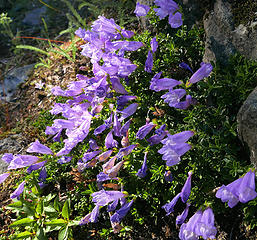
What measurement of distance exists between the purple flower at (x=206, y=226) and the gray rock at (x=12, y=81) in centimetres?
397

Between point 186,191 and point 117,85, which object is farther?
point 117,85

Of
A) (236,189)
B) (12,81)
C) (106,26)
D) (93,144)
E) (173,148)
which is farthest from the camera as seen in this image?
(12,81)

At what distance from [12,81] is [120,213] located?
12.4 feet

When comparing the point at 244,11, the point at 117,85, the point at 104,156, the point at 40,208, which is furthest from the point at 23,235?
the point at 244,11

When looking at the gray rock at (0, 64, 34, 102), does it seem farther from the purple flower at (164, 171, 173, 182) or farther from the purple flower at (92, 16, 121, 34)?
the purple flower at (164, 171, 173, 182)

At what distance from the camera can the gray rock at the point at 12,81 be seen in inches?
196

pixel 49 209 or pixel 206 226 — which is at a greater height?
pixel 206 226

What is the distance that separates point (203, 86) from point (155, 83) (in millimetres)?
462

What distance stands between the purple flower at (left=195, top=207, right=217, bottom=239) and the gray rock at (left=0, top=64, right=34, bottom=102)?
397 cm

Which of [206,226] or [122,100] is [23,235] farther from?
[206,226]

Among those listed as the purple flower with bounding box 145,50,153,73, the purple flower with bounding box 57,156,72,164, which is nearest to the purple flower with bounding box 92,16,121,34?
the purple flower with bounding box 145,50,153,73

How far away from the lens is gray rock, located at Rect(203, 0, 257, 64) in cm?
254

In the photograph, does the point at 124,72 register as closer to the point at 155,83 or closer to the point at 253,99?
the point at 155,83

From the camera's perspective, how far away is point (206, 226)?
1987 mm
